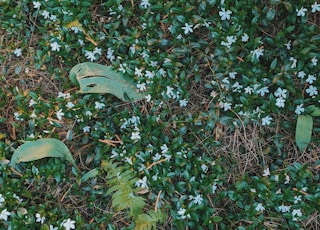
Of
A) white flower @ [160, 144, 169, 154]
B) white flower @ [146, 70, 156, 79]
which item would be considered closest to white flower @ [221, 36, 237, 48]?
white flower @ [146, 70, 156, 79]

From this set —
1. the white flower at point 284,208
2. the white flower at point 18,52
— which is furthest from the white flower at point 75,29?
the white flower at point 284,208

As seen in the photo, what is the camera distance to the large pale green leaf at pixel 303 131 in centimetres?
281

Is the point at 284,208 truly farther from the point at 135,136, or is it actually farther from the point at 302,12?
the point at 302,12

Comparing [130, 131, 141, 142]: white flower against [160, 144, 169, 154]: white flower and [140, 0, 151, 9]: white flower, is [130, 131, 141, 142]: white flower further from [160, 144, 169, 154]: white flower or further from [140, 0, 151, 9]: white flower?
[140, 0, 151, 9]: white flower

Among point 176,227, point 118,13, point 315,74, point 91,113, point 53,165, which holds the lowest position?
point 176,227

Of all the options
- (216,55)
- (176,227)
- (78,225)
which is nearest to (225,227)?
(176,227)

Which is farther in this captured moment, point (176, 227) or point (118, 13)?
point (118, 13)

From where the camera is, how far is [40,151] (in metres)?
2.81

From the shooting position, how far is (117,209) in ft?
8.91

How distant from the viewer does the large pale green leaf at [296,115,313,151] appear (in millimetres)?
2812

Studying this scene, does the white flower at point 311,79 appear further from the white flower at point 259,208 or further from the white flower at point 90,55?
the white flower at point 90,55

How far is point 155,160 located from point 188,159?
193 mm

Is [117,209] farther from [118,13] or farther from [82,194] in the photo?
[118,13]

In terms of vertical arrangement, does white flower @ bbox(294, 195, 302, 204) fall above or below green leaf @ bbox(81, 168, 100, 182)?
below
